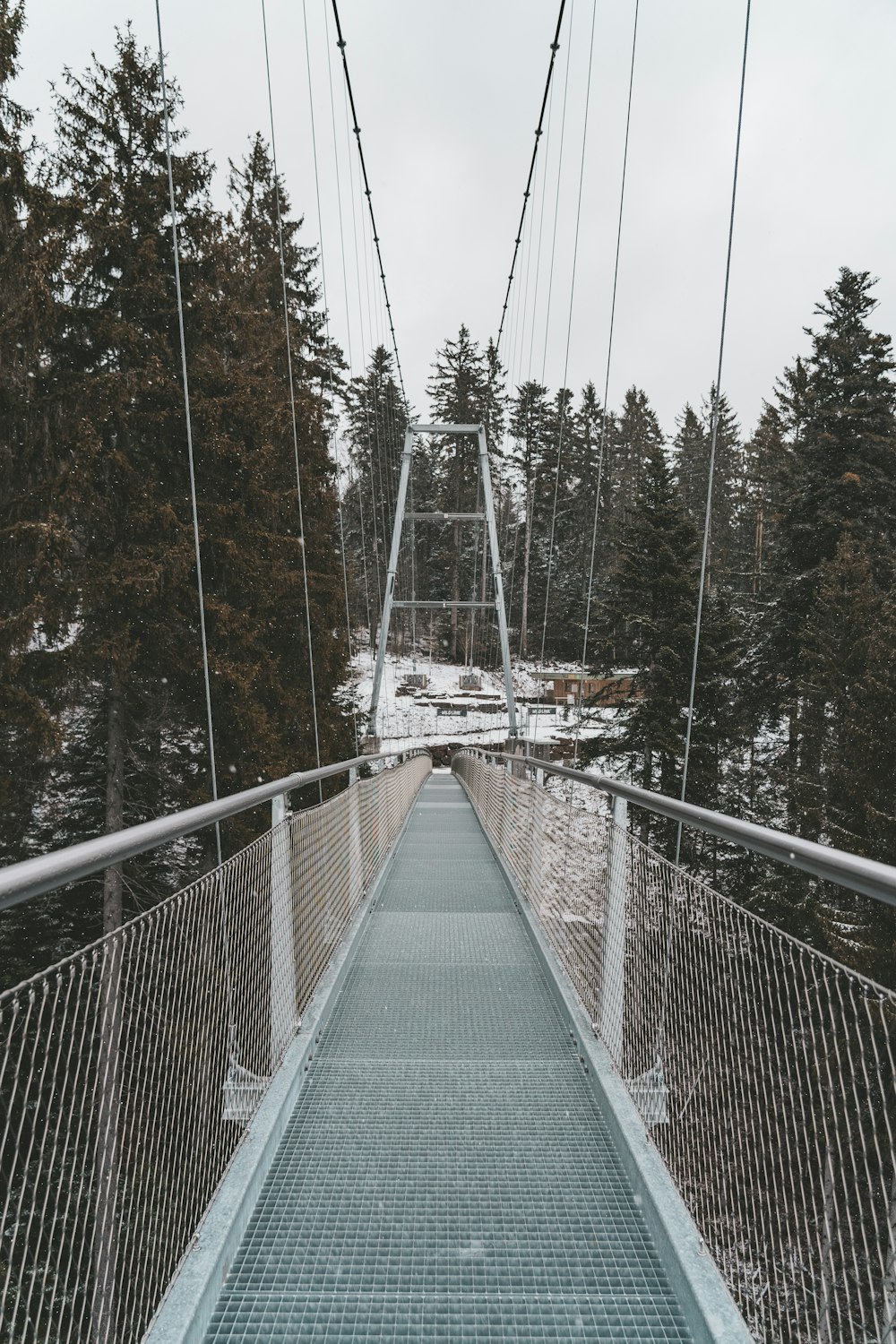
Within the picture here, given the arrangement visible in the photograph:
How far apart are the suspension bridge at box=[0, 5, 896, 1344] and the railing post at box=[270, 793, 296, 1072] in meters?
0.01

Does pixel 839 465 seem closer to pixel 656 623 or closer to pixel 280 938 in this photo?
pixel 656 623

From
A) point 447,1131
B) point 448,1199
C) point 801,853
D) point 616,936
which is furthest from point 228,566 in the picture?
point 801,853

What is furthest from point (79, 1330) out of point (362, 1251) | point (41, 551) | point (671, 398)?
point (671, 398)

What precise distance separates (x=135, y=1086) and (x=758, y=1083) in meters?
1.20

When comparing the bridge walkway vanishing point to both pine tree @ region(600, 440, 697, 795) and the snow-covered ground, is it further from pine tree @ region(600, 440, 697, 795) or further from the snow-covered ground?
the snow-covered ground

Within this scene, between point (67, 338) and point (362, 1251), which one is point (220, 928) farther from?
point (67, 338)

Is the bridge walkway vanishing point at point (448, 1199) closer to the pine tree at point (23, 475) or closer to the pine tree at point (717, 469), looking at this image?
the pine tree at point (23, 475)

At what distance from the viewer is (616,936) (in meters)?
2.54

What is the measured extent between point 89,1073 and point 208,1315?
1.80 feet

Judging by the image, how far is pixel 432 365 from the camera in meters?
36.1

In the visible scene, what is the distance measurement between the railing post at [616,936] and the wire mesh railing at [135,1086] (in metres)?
0.99

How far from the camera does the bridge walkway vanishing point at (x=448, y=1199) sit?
1554mm

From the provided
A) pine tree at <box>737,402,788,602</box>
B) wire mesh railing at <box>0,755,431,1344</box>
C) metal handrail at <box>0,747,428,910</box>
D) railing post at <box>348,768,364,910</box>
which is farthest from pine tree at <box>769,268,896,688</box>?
metal handrail at <box>0,747,428,910</box>

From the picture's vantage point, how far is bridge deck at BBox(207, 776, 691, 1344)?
5.09 ft
